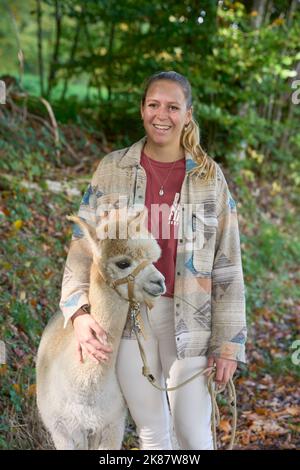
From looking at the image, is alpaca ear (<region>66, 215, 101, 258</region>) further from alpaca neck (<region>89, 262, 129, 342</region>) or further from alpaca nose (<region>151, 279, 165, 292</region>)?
alpaca nose (<region>151, 279, 165, 292</region>)

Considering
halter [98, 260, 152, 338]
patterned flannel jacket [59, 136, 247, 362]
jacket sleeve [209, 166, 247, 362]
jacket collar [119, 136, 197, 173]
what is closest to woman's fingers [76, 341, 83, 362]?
patterned flannel jacket [59, 136, 247, 362]

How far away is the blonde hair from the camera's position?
2.59 m

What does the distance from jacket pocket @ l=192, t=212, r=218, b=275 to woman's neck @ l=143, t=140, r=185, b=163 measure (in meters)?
0.25

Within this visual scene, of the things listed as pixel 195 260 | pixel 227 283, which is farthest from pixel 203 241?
pixel 227 283

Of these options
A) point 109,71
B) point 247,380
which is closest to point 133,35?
point 109,71

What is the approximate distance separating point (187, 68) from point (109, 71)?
1.36m

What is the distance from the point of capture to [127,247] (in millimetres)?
2398

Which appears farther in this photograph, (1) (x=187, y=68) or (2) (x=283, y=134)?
(2) (x=283, y=134)

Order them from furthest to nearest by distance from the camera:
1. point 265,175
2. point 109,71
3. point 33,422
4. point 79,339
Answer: point 265,175
point 109,71
point 33,422
point 79,339

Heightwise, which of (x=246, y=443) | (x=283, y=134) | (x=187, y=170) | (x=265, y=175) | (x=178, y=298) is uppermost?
(x=283, y=134)

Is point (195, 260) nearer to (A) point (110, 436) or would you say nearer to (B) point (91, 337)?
(B) point (91, 337)

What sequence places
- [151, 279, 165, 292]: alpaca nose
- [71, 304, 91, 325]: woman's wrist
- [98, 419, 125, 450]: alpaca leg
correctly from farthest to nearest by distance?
[98, 419, 125, 450]: alpaca leg → [71, 304, 91, 325]: woman's wrist → [151, 279, 165, 292]: alpaca nose
